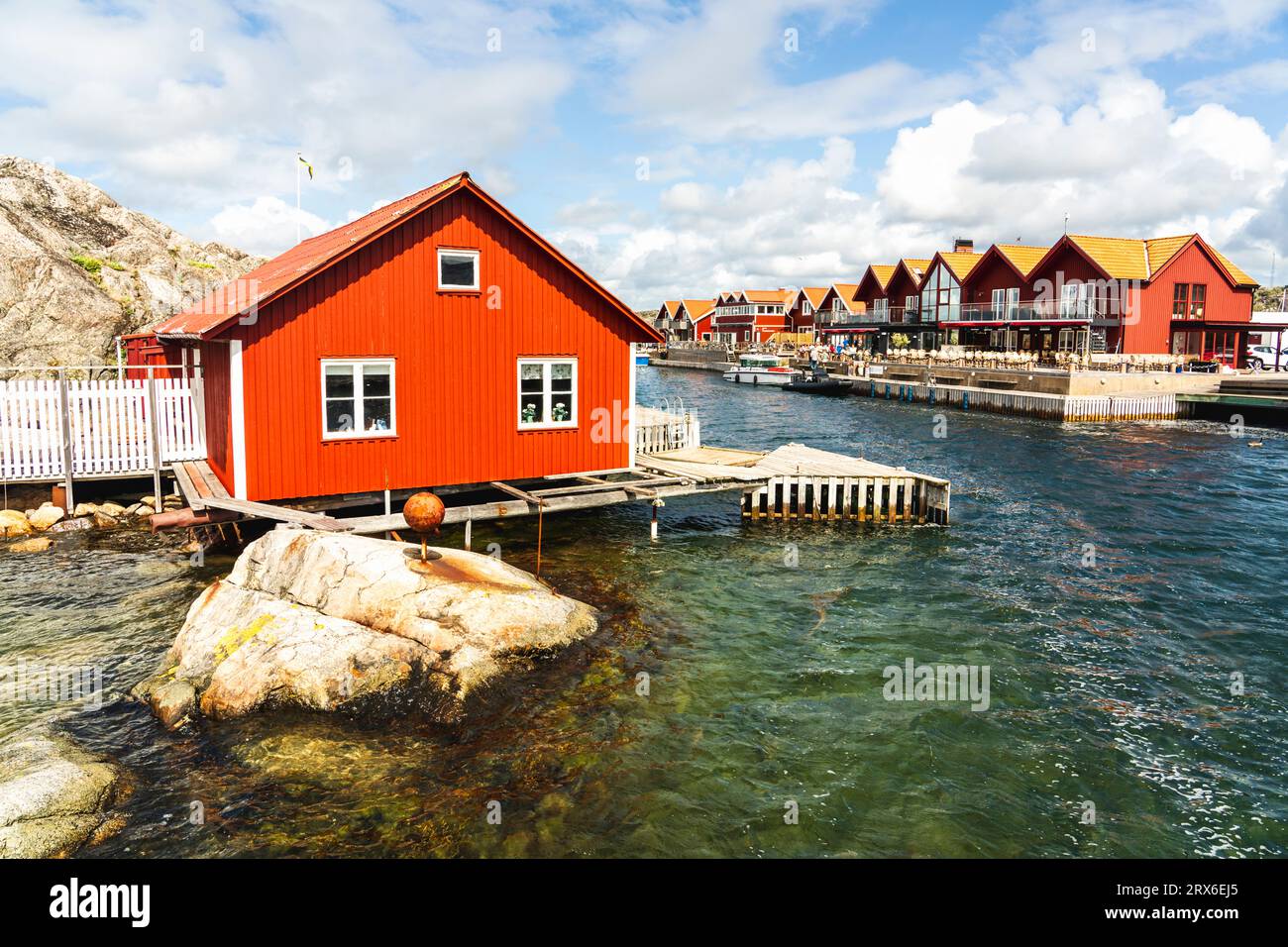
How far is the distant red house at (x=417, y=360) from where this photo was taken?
17328 mm

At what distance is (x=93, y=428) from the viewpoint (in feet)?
70.5

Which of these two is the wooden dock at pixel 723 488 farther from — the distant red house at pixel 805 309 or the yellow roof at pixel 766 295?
the yellow roof at pixel 766 295

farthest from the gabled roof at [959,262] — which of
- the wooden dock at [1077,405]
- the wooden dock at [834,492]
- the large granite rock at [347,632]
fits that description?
the large granite rock at [347,632]

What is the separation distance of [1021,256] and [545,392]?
213 feet

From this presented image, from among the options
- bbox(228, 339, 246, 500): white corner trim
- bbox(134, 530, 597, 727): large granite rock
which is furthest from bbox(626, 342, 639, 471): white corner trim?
bbox(228, 339, 246, 500): white corner trim

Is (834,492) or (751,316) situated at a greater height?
(751,316)

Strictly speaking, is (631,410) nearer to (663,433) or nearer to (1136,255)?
(663,433)

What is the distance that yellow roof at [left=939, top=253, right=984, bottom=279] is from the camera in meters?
79.4

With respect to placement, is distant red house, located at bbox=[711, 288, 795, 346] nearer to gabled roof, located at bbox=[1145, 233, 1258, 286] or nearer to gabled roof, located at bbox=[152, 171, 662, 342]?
gabled roof, located at bbox=[1145, 233, 1258, 286]

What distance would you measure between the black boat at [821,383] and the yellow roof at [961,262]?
15794mm

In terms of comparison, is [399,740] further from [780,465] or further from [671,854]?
[780,465]

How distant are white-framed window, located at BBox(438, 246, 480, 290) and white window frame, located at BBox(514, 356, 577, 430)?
7.20 ft

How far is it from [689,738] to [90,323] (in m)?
37.4

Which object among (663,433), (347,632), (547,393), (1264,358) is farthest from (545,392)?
(1264,358)
